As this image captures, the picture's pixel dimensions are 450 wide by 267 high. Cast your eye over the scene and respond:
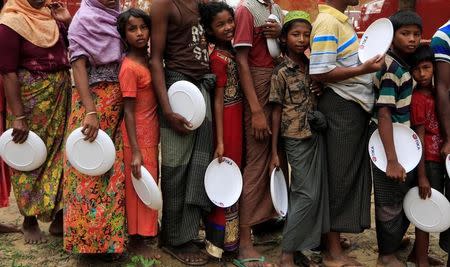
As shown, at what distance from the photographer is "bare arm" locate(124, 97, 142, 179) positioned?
3.13m

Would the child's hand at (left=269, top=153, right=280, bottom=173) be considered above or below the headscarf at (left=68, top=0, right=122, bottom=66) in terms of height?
below

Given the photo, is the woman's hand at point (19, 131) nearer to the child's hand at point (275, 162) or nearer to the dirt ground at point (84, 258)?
the dirt ground at point (84, 258)

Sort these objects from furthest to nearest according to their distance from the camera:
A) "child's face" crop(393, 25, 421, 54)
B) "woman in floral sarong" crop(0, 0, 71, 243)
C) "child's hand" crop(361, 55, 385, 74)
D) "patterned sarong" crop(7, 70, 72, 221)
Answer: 1. "patterned sarong" crop(7, 70, 72, 221)
2. "woman in floral sarong" crop(0, 0, 71, 243)
3. "child's face" crop(393, 25, 421, 54)
4. "child's hand" crop(361, 55, 385, 74)

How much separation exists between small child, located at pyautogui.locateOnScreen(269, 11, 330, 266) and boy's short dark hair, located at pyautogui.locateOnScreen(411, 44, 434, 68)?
2.10 feet

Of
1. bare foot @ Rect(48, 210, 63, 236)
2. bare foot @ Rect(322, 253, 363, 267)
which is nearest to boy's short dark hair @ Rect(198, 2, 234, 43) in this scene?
bare foot @ Rect(322, 253, 363, 267)

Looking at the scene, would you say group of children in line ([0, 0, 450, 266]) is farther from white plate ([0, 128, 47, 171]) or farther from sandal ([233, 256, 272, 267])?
white plate ([0, 128, 47, 171])

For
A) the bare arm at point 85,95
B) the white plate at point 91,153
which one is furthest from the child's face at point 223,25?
the white plate at point 91,153

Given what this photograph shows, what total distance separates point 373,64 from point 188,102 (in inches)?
44.1

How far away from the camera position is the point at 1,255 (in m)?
3.62

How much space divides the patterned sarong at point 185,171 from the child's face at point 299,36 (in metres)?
0.54

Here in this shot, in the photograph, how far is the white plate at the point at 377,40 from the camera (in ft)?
9.64

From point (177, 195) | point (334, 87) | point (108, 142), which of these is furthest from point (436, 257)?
point (108, 142)

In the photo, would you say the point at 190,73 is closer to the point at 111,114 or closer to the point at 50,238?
the point at 111,114

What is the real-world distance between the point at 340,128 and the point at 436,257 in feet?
4.03
